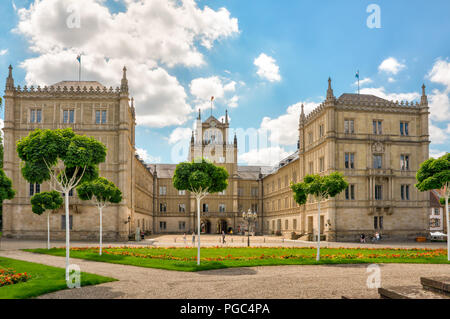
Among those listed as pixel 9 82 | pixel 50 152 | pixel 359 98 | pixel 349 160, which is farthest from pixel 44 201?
pixel 359 98

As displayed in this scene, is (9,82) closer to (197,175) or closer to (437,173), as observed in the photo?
(197,175)

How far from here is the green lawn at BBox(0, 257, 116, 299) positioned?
1382 cm

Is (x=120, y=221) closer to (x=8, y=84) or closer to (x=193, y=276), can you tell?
(x=8, y=84)

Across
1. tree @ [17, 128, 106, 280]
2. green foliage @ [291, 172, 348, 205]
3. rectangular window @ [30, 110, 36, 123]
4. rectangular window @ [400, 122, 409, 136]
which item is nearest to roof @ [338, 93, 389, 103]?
rectangular window @ [400, 122, 409, 136]

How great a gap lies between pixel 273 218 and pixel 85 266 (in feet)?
202

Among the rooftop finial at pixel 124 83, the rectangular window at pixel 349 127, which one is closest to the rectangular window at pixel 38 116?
the rooftop finial at pixel 124 83

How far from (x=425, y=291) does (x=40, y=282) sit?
13813mm

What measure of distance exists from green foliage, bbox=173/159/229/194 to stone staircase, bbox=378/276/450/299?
13938 millimetres

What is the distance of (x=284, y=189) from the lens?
243ft

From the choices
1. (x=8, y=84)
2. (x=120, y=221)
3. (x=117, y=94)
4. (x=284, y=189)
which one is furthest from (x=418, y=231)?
(x=8, y=84)

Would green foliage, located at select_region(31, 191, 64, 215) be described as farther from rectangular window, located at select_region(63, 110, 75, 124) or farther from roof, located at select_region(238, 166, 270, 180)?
roof, located at select_region(238, 166, 270, 180)

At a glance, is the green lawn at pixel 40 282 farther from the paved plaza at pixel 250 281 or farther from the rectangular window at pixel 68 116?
the rectangular window at pixel 68 116

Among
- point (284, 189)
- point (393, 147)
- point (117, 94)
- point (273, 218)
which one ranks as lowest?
point (273, 218)
